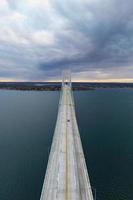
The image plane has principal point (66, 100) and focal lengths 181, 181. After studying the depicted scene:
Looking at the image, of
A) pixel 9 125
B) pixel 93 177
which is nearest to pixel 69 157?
pixel 93 177

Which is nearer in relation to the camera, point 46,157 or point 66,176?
point 66,176

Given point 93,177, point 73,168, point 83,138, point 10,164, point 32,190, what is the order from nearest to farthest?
point 73,168, point 32,190, point 93,177, point 10,164, point 83,138

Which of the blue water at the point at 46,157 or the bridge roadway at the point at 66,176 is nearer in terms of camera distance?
the bridge roadway at the point at 66,176

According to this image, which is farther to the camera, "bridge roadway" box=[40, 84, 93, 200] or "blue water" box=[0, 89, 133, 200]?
"blue water" box=[0, 89, 133, 200]

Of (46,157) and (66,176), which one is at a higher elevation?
(66,176)

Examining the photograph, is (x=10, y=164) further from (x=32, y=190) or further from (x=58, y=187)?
(x=58, y=187)

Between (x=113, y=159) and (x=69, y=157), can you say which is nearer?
(x=69, y=157)

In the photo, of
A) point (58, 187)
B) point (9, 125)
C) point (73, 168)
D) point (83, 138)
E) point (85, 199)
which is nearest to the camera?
point (85, 199)

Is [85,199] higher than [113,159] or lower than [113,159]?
higher

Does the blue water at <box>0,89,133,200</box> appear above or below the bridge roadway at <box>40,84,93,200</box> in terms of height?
below

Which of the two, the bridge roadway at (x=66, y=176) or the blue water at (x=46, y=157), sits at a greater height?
the bridge roadway at (x=66, y=176)
